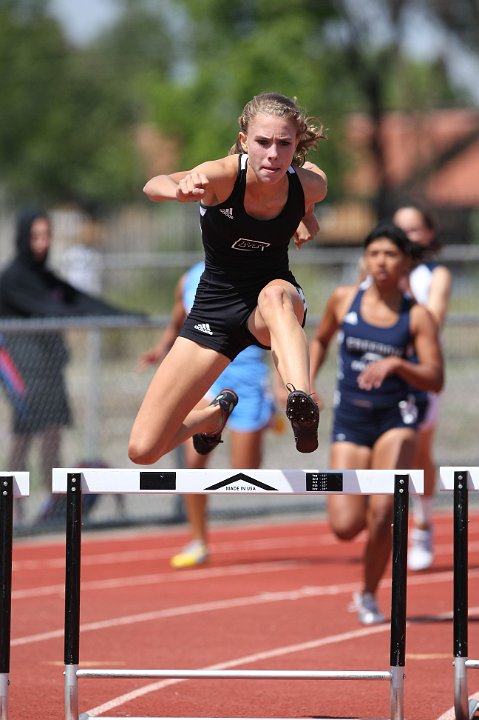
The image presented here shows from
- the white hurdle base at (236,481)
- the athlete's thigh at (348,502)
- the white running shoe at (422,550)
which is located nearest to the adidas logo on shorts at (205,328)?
the white hurdle base at (236,481)

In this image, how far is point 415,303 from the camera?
28.9 ft

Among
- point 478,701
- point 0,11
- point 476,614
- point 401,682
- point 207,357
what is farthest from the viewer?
point 0,11

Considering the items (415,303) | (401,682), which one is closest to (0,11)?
(415,303)

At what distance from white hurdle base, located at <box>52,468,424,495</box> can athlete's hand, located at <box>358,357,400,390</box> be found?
3.17 metres

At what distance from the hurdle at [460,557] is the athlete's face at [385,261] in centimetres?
335

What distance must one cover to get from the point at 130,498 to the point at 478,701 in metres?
7.28

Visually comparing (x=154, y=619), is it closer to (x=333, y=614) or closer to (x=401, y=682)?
(x=333, y=614)

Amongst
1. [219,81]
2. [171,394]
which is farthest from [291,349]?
[219,81]

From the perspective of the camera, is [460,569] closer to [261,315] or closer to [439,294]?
[261,315]

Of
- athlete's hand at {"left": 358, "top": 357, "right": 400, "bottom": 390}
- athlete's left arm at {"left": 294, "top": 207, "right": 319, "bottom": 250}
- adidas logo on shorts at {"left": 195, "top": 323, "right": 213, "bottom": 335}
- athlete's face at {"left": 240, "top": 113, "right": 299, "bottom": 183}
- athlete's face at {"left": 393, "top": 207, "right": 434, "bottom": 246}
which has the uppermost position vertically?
athlete's face at {"left": 393, "top": 207, "right": 434, "bottom": 246}

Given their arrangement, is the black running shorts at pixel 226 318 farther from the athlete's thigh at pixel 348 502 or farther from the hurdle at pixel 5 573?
the athlete's thigh at pixel 348 502

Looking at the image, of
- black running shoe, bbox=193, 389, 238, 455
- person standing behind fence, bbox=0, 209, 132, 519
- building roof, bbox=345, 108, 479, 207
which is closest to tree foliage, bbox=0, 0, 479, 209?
building roof, bbox=345, 108, 479, 207

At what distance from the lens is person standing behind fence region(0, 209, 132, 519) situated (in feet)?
38.4

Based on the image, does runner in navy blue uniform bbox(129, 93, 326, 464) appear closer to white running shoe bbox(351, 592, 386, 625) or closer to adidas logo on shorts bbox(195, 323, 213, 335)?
adidas logo on shorts bbox(195, 323, 213, 335)
